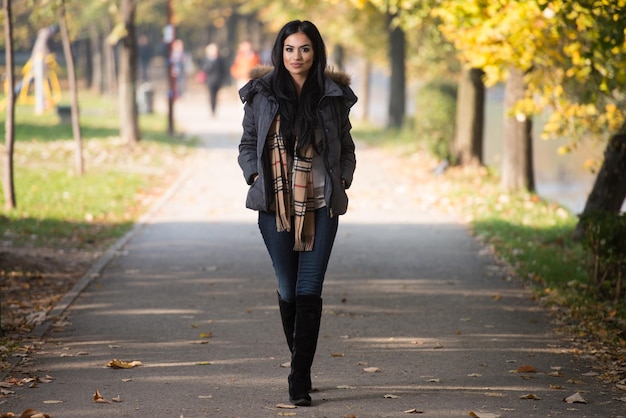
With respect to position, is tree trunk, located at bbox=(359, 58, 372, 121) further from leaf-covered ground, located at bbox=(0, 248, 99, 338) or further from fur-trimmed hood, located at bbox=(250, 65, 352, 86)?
fur-trimmed hood, located at bbox=(250, 65, 352, 86)

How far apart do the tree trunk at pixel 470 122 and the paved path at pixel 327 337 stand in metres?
7.01

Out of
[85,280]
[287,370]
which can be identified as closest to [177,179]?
[85,280]

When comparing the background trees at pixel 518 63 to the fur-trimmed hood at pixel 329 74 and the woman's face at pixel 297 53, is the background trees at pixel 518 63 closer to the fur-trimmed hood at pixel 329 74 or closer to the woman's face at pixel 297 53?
the fur-trimmed hood at pixel 329 74

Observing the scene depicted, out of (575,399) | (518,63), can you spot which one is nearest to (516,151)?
(518,63)

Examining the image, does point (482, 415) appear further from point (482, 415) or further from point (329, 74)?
point (329, 74)

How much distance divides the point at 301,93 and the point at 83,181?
41.1 ft

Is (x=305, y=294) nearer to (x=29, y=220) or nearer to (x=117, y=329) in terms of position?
(x=117, y=329)

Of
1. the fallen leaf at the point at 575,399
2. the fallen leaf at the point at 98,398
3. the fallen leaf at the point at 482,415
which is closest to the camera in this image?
the fallen leaf at the point at 482,415

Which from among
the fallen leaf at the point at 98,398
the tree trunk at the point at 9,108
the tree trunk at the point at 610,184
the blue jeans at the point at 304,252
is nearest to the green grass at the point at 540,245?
the tree trunk at the point at 610,184

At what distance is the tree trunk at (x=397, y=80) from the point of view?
107 ft

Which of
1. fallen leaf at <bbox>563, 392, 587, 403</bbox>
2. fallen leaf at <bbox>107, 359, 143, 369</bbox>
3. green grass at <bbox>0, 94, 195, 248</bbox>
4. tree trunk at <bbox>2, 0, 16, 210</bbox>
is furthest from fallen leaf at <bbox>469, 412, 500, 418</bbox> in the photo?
tree trunk at <bbox>2, 0, 16, 210</bbox>

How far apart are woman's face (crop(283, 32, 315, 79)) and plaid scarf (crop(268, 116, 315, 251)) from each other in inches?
10.6

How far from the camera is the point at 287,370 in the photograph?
7.15 meters

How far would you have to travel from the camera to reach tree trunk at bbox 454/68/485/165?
829 inches
